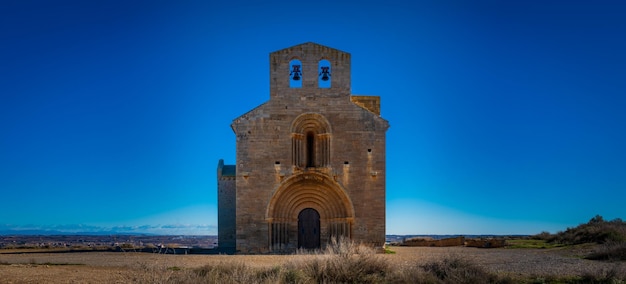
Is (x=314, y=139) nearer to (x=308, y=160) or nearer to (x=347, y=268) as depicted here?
(x=308, y=160)

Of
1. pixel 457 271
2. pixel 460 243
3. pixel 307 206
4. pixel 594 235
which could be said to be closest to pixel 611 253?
pixel 457 271

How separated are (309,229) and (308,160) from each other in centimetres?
318

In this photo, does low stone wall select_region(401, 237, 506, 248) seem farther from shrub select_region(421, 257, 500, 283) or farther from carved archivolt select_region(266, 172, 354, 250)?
shrub select_region(421, 257, 500, 283)

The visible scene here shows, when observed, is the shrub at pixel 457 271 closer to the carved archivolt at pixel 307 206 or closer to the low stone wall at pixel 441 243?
the carved archivolt at pixel 307 206

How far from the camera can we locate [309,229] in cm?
2880

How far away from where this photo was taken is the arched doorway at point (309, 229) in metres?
28.7

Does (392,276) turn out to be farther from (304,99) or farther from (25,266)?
(304,99)

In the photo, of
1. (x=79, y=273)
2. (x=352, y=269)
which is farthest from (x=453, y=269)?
(x=79, y=273)

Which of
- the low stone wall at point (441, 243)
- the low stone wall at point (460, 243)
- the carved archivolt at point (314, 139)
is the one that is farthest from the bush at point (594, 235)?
the carved archivolt at point (314, 139)

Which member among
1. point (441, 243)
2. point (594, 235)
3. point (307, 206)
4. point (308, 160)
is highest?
point (308, 160)

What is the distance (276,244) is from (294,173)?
3.21 meters

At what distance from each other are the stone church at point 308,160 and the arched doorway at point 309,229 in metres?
0.20

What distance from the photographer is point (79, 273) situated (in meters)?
17.1

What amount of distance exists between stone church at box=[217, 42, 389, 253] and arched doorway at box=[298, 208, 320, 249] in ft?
0.65
